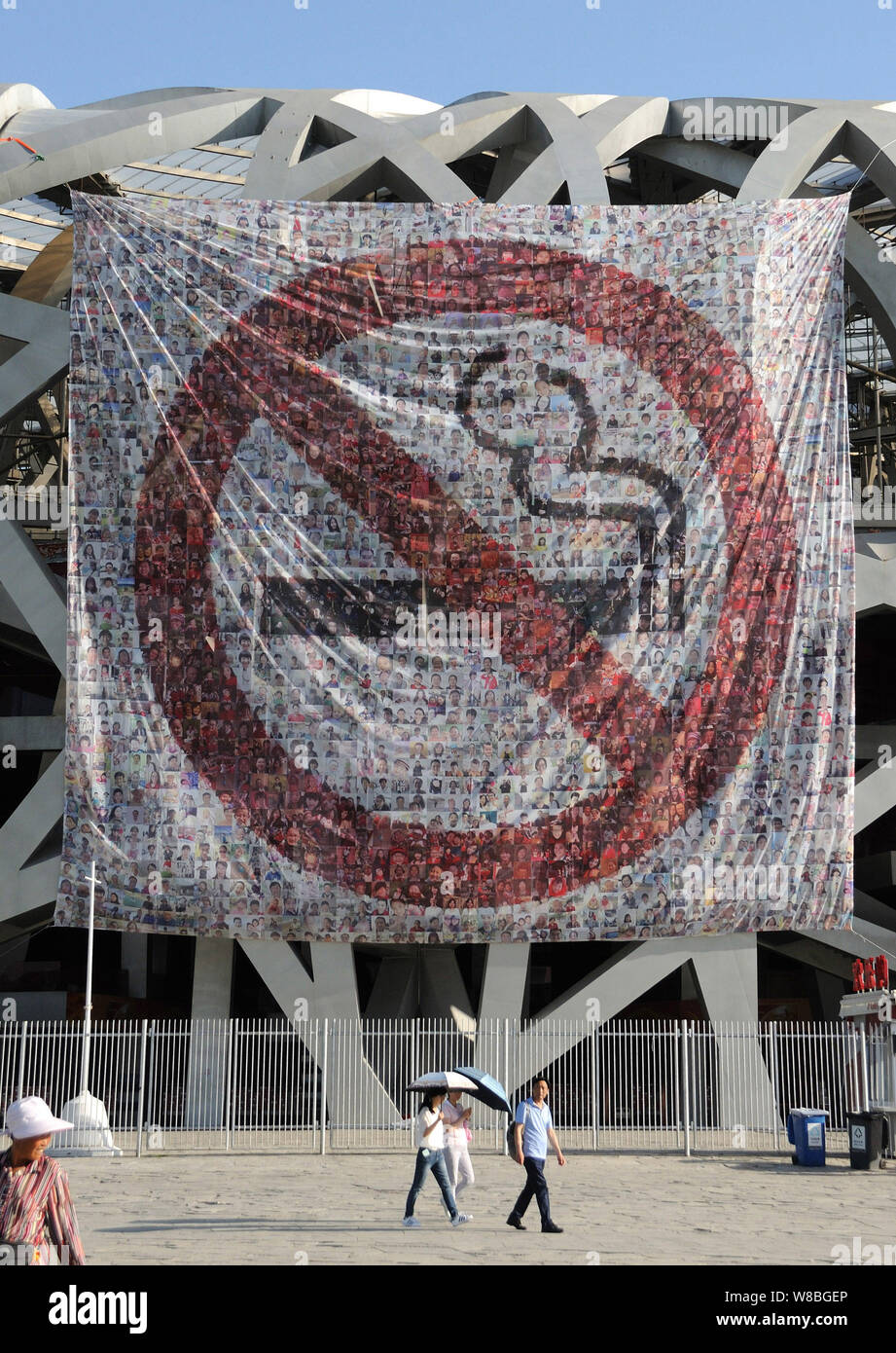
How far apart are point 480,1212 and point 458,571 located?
11224mm

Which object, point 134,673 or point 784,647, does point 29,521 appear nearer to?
point 134,673

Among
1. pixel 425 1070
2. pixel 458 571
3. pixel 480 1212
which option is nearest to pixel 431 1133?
pixel 480 1212

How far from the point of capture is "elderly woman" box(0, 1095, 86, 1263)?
17.7ft

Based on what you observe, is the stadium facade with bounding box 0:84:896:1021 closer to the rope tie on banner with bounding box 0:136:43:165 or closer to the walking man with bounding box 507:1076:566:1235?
the rope tie on banner with bounding box 0:136:43:165

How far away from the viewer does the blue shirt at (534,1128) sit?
1014 centimetres

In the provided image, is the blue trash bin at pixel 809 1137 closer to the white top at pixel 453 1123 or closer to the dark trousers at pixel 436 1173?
the white top at pixel 453 1123

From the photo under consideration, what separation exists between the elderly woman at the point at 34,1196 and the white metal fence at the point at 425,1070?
12.4m

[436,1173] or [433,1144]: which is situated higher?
[433,1144]

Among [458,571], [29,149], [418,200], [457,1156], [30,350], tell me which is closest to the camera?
[457,1156]

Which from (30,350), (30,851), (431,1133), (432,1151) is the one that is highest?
(30,350)

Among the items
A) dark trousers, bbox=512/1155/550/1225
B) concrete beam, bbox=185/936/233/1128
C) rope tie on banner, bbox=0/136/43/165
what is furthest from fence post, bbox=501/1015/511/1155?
rope tie on banner, bbox=0/136/43/165

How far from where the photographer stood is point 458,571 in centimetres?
2153

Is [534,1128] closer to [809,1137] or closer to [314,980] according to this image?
[809,1137]

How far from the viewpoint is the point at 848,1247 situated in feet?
32.2
